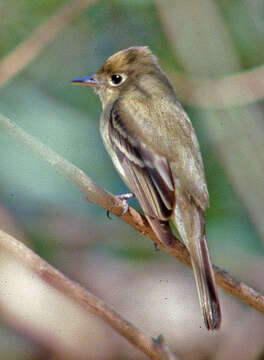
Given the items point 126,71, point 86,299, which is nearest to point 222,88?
point 126,71

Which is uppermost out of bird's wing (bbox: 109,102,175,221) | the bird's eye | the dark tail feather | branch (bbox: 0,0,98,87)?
branch (bbox: 0,0,98,87)

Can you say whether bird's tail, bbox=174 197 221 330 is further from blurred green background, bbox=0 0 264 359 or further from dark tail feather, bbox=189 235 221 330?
blurred green background, bbox=0 0 264 359

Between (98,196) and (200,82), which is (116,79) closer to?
(200,82)

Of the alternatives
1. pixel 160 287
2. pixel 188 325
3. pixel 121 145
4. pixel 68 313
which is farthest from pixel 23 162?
pixel 188 325

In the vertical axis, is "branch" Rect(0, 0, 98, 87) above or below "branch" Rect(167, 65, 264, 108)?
above

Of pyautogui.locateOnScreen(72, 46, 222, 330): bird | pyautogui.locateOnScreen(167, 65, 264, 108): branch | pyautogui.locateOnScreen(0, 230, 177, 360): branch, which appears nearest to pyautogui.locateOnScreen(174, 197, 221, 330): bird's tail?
pyautogui.locateOnScreen(72, 46, 222, 330): bird

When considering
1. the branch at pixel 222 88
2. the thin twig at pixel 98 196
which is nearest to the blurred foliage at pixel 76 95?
the branch at pixel 222 88

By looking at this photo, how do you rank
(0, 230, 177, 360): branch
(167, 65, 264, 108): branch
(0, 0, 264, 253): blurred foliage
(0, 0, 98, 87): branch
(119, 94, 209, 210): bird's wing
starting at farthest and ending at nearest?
(167, 65, 264, 108): branch
(0, 0, 264, 253): blurred foliage
(0, 0, 98, 87): branch
(119, 94, 209, 210): bird's wing
(0, 230, 177, 360): branch
